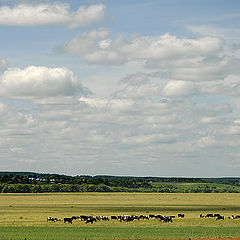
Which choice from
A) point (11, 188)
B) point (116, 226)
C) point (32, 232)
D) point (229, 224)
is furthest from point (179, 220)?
point (11, 188)

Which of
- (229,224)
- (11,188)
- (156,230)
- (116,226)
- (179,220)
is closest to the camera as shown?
(156,230)

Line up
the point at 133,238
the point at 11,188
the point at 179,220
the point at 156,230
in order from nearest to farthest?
the point at 133,238 < the point at 156,230 < the point at 179,220 < the point at 11,188

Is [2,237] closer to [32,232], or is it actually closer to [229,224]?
[32,232]

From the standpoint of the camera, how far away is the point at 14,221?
7100cm

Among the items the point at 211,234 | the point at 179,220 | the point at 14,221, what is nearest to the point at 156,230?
the point at 211,234

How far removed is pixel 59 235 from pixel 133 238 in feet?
27.2

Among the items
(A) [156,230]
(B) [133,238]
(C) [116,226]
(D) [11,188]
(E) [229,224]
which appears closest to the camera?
(B) [133,238]

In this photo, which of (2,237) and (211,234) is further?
(211,234)

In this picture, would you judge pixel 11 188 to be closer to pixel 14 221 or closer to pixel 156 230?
pixel 14 221

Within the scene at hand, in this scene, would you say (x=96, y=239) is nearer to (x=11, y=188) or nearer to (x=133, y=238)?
(x=133, y=238)

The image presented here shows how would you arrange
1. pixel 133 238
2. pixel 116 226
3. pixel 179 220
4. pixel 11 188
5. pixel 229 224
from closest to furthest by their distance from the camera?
pixel 133 238
pixel 116 226
pixel 229 224
pixel 179 220
pixel 11 188

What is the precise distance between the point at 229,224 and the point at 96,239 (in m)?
24.5

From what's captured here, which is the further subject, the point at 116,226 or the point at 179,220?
the point at 179,220

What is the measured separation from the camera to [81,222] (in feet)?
227
